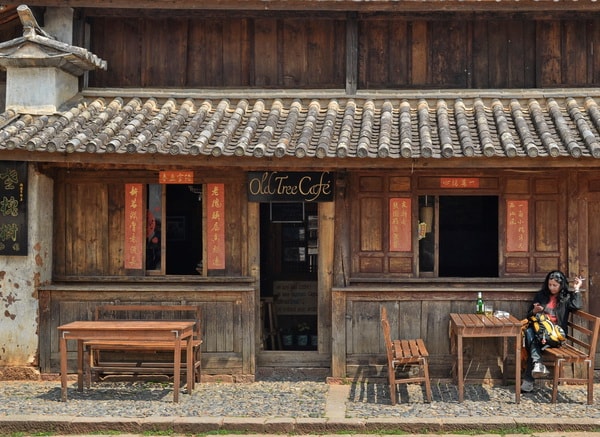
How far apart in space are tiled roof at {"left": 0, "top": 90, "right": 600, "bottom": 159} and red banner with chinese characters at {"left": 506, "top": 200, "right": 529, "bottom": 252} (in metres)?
1.16

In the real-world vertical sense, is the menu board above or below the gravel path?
above

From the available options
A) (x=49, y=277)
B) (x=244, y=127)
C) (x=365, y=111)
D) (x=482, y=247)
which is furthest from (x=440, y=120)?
(x=49, y=277)

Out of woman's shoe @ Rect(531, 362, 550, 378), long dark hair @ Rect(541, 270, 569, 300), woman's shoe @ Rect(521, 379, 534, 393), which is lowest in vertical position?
woman's shoe @ Rect(521, 379, 534, 393)

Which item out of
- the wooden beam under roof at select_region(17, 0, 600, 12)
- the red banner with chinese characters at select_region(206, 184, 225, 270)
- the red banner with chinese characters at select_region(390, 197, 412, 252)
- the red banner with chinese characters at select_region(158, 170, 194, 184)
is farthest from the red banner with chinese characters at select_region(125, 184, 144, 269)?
the red banner with chinese characters at select_region(390, 197, 412, 252)

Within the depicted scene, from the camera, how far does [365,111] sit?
460 inches

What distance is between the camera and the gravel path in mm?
9305

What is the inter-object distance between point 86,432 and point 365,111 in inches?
250

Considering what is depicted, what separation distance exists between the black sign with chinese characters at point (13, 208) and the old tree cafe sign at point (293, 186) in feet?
11.4

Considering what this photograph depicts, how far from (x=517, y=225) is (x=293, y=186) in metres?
3.51

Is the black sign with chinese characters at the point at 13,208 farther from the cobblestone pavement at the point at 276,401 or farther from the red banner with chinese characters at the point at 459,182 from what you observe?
the red banner with chinese characters at the point at 459,182

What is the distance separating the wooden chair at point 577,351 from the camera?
980 centimetres

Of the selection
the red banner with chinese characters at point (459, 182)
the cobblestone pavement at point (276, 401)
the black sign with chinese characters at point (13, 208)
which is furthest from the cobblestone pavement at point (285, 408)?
the red banner with chinese characters at point (459, 182)

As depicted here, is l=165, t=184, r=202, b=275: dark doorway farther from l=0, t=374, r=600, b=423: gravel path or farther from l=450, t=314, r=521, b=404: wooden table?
l=450, t=314, r=521, b=404: wooden table

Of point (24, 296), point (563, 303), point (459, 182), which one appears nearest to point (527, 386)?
point (563, 303)
